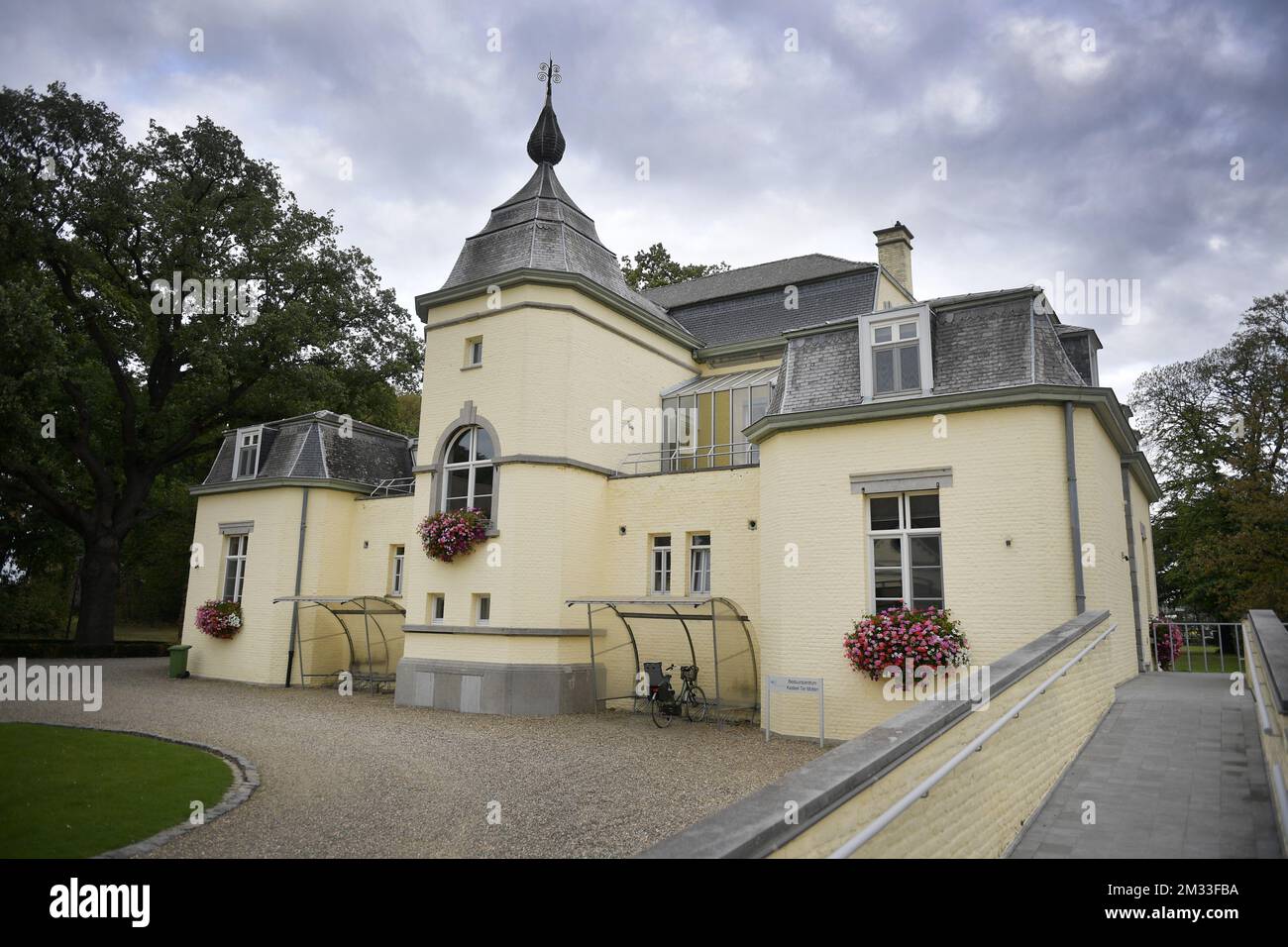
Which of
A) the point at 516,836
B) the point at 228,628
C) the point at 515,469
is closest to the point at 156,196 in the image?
the point at 228,628

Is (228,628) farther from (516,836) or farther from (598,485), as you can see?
(516,836)

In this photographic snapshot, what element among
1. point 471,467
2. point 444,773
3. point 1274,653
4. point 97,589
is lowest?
point 444,773

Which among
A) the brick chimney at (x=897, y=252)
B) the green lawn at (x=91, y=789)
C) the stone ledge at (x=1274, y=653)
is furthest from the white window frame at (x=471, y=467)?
the brick chimney at (x=897, y=252)

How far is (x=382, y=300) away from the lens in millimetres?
29781

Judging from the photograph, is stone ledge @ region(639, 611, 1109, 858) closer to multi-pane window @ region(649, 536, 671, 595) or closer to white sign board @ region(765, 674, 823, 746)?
white sign board @ region(765, 674, 823, 746)

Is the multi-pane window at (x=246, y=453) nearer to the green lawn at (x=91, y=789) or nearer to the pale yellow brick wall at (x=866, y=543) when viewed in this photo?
the green lawn at (x=91, y=789)

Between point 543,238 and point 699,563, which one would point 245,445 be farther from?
point 699,563

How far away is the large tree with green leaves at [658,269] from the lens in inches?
1278

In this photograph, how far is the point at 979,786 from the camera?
5668 millimetres


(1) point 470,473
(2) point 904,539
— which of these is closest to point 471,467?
(1) point 470,473

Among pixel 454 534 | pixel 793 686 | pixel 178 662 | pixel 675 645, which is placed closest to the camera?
pixel 793 686

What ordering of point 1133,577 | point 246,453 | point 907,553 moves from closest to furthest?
1. point 907,553
2. point 1133,577
3. point 246,453

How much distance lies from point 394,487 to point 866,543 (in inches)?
544
